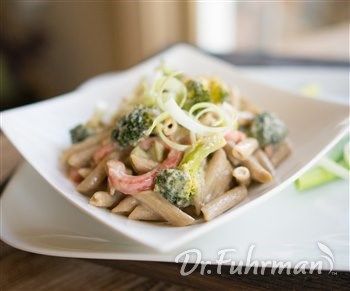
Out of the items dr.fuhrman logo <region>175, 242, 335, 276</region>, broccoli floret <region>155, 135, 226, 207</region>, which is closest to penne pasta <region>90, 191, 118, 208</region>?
broccoli floret <region>155, 135, 226, 207</region>

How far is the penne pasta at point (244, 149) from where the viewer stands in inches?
52.9

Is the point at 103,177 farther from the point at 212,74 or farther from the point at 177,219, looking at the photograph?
the point at 212,74

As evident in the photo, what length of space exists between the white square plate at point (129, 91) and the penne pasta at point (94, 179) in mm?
32

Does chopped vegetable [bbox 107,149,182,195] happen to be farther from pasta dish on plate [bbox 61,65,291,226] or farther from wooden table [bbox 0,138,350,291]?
wooden table [bbox 0,138,350,291]

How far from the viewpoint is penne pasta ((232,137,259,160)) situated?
134 centimetres

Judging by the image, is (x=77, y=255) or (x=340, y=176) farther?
(x=340, y=176)

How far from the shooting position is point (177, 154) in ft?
4.21

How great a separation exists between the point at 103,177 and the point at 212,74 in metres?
0.82

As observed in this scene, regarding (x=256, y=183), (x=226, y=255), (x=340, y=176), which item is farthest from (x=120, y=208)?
(x=340, y=176)

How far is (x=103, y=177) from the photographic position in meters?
1.35

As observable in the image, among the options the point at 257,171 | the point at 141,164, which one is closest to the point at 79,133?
the point at 141,164

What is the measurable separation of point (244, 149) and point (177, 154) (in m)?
0.20

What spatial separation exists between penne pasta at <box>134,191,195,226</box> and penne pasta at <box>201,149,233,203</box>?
0.10m

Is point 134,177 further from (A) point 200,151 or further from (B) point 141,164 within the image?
(A) point 200,151
